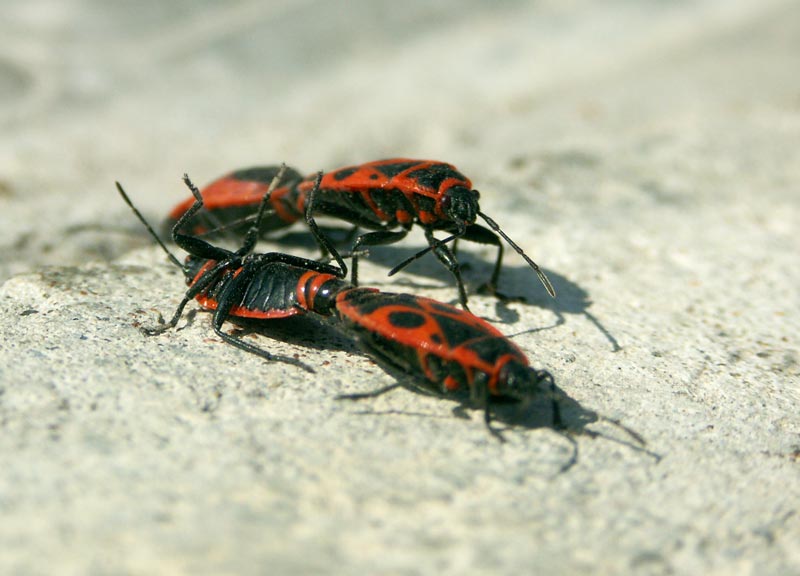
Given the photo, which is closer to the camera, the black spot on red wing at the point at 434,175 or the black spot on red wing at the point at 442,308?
the black spot on red wing at the point at 442,308

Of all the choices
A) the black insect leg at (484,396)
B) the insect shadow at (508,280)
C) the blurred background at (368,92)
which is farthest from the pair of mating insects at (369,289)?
the blurred background at (368,92)

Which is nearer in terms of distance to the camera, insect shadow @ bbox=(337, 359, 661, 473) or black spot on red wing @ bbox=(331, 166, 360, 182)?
insect shadow @ bbox=(337, 359, 661, 473)

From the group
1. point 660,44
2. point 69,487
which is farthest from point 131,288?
point 660,44

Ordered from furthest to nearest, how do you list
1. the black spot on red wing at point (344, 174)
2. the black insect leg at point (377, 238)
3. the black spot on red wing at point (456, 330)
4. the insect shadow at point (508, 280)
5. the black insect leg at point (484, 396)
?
1. the black spot on red wing at point (344, 174)
2. the black insect leg at point (377, 238)
3. the insect shadow at point (508, 280)
4. the black spot on red wing at point (456, 330)
5. the black insect leg at point (484, 396)

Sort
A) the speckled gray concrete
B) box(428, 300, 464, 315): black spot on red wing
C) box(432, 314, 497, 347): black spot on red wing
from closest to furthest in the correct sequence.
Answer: the speckled gray concrete, box(432, 314, 497, 347): black spot on red wing, box(428, 300, 464, 315): black spot on red wing

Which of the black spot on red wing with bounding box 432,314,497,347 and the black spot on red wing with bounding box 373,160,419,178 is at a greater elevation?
the black spot on red wing with bounding box 373,160,419,178

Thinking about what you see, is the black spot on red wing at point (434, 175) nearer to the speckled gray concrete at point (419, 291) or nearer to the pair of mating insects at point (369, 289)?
the pair of mating insects at point (369, 289)

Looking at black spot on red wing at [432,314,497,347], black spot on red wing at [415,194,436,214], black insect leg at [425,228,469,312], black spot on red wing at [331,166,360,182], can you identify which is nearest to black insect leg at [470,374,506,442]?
black spot on red wing at [432,314,497,347]

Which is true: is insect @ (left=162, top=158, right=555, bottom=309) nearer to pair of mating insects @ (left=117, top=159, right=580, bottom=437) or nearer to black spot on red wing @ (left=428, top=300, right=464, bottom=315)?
pair of mating insects @ (left=117, top=159, right=580, bottom=437)
